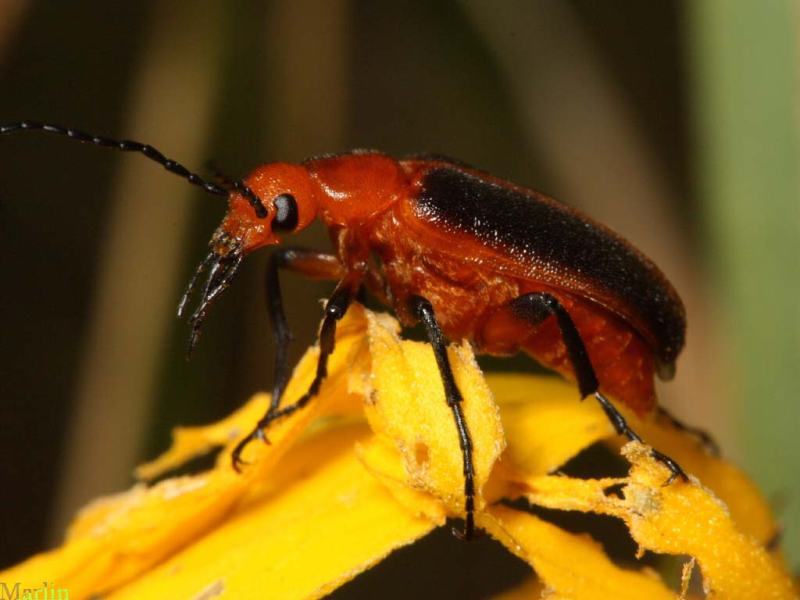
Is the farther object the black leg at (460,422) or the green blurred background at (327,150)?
the green blurred background at (327,150)

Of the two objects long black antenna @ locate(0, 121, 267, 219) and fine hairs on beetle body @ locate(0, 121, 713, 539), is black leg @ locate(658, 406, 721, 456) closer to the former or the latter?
fine hairs on beetle body @ locate(0, 121, 713, 539)

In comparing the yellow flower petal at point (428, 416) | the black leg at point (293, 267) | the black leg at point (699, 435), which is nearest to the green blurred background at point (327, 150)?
the black leg at point (699, 435)

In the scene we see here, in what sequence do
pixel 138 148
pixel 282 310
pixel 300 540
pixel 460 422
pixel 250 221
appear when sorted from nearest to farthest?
pixel 460 422
pixel 300 540
pixel 138 148
pixel 250 221
pixel 282 310

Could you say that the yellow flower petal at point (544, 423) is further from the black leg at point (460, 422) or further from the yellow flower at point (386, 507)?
the black leg at point (460, 422)

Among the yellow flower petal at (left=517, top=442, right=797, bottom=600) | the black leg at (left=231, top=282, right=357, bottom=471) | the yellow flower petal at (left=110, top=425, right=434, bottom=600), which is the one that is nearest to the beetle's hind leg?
the black leg at (left=231, top=282, right=357, bottom=471)

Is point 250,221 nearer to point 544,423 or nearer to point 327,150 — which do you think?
point 544,423

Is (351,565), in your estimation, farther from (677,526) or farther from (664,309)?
(664,309)

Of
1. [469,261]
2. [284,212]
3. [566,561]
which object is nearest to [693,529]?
[566,561]
